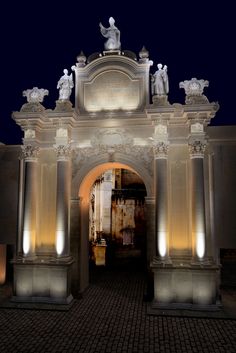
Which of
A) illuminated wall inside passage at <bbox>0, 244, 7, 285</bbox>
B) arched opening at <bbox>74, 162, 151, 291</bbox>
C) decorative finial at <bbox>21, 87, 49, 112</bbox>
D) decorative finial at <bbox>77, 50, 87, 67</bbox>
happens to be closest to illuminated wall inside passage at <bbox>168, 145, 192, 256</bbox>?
decorative finial at <bbox>77, 50, 87, 67</bbox>

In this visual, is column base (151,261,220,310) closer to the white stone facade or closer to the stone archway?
the white stone facade

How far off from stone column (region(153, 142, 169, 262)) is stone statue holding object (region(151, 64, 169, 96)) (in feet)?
8.49

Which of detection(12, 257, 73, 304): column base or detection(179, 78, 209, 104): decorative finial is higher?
detection(179, 78, 209, 104): decorative finial

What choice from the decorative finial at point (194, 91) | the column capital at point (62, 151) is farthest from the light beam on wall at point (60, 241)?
the decorative finial at point (194, 91)

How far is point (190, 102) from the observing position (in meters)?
14.1

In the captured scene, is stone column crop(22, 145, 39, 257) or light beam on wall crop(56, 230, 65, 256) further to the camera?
stone column crop(22, 145, 39, 257)

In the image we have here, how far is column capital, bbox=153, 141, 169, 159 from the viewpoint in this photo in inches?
566

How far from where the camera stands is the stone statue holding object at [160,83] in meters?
14.8

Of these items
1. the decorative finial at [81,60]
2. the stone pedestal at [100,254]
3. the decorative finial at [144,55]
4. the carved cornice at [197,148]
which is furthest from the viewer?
the stone pedestal at [100,254]

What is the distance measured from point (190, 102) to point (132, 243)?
17.9m

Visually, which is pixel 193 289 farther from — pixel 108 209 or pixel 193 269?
pixel 108 209

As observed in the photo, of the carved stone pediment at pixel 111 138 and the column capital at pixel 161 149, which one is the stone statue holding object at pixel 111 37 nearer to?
the carved stone pediment at pixel 111 138

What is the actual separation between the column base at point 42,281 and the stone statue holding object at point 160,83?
30.0 feet

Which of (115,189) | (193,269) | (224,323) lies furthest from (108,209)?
(224,323)
